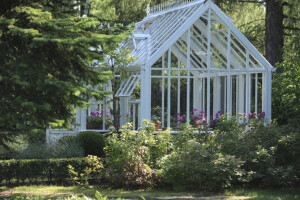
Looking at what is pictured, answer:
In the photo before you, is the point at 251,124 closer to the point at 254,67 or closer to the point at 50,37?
the point at 254,67

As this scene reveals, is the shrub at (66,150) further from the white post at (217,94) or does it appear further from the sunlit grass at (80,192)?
the white post at (217,94)

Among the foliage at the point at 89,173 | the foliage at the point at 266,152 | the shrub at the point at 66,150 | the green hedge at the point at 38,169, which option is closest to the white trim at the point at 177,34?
the foliage at the point at 266,152

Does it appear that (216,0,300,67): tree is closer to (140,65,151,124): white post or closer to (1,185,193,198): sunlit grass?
(140,65,151,124): white post

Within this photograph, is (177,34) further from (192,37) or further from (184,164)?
(184,164)

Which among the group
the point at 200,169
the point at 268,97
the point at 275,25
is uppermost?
the point at 275,25

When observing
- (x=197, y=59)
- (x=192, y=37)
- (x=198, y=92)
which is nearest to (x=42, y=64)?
(x=192, y=37)

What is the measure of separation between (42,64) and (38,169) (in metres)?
5.46

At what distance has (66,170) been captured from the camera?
37.8ft

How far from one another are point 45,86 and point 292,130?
645cm

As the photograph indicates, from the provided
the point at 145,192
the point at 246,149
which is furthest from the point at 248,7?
the point at 145,192

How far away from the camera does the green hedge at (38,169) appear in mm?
11289

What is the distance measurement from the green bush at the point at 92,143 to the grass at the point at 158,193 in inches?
84.5

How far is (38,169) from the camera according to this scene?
1141cm

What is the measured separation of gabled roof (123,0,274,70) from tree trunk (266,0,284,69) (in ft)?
11.2
